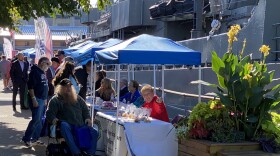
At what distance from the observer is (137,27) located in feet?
87.2

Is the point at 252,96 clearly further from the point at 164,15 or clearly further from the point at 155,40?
the point at 164,15

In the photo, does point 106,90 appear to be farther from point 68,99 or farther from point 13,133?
point 68,99

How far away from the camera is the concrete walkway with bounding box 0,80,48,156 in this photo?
994 cm

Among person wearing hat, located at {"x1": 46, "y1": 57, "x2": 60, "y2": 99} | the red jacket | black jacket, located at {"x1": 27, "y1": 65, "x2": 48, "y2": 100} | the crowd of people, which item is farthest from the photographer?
person wearing hat, located at {"x1": 46, "y1": 57, "x2": 60, "y2": 99}

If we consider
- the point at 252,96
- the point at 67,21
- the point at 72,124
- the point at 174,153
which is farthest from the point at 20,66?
the point at 67,21

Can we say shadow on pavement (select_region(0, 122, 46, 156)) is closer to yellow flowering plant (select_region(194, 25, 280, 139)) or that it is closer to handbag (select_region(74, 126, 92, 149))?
handbag (select_region(74, 126, 92, 149))

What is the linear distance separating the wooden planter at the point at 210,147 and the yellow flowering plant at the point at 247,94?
1.05 ft

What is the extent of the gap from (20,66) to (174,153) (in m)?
9.76

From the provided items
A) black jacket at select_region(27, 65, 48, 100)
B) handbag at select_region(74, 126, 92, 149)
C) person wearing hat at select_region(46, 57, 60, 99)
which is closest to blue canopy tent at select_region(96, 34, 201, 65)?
handbag at select_region(74, 126, 92, 149)

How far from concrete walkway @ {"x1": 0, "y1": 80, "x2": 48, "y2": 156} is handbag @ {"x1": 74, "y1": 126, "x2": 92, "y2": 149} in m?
1.62

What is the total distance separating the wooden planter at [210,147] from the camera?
6812 mm

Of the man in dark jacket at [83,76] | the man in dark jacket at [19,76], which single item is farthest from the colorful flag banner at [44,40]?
the man in dark jacket at [83,76]

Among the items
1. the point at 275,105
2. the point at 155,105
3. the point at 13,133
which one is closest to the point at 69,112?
the point at 155,105

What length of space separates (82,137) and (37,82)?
2150 millimetres
